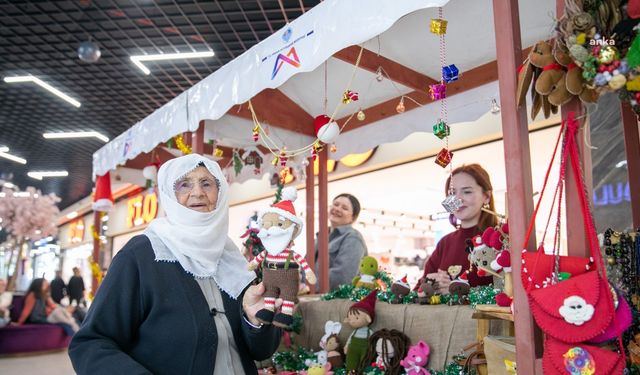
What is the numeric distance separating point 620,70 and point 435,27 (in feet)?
2.76

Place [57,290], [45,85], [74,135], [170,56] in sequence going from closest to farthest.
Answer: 1. [170,56]
2. [45,85]
3. [74,135]
4. [57,290]

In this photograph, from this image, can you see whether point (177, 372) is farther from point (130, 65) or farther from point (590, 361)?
point (130, 65)

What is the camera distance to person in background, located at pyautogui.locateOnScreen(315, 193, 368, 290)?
166 inches

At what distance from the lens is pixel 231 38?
5.99m

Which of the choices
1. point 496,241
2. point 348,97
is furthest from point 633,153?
point 348,97

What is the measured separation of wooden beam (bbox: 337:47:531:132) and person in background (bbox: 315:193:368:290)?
0.73 m

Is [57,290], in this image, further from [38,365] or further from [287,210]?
[287,210]

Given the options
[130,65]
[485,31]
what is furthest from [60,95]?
[485,31]

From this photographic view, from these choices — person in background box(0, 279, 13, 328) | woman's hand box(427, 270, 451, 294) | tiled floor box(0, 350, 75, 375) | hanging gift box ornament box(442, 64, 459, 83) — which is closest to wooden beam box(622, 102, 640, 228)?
hanging gift box ornament box(442, 64, 459, 83)

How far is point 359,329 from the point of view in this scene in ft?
8.59

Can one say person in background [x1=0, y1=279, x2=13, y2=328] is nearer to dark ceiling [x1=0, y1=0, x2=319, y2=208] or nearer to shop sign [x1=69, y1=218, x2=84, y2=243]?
dark ceiling [x1=0, y1=0, x2=319, y2=208]

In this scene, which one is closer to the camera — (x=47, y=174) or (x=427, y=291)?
(x=427, y=291)

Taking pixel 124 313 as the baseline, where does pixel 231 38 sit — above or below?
above

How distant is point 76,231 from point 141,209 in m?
7.52
